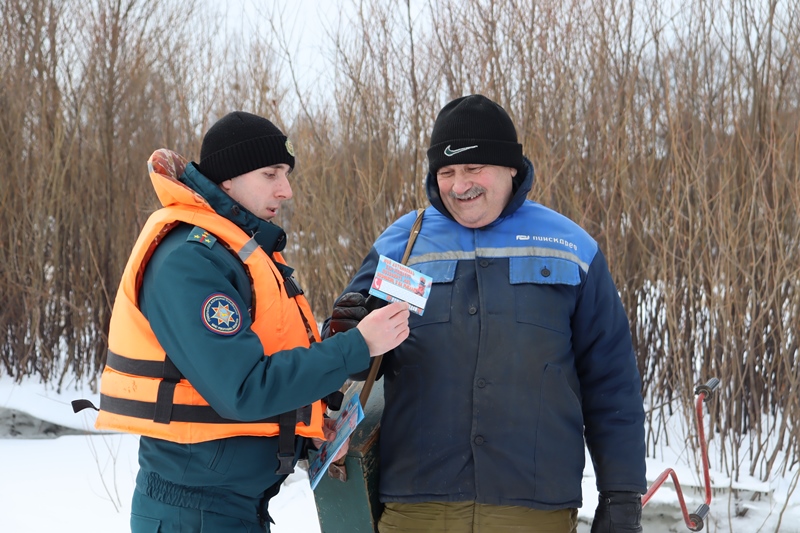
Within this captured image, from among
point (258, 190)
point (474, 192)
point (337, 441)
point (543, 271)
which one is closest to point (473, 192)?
point (474, 192)

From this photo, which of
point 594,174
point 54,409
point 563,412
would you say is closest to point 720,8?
point 594,174

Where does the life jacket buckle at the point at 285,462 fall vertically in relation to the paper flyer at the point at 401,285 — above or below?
below

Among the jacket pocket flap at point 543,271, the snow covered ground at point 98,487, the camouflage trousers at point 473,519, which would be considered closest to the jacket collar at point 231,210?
the jacket pocket flap at point 543,271

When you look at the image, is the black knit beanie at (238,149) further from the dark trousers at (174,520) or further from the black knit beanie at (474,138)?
the dark trousers at (174,520)

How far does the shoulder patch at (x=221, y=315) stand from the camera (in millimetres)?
1684

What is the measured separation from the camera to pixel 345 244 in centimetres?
553

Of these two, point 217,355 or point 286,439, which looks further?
point 286,439

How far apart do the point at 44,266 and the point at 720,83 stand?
5573mm

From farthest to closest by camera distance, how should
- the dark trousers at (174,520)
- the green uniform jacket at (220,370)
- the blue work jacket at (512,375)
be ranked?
the blue work jacket at (512,375) < the dark trousers at (174,520) < the green uniform jacket at (220,370)

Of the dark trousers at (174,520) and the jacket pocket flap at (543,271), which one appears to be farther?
the jacket pocket flap at (543,271)

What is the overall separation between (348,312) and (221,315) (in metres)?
0.49

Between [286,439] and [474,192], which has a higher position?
[474,192]

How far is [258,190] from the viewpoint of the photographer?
1.97m

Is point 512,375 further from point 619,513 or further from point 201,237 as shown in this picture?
point 201,237
